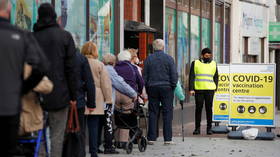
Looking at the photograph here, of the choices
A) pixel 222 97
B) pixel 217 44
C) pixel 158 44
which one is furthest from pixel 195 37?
pixel 158 44

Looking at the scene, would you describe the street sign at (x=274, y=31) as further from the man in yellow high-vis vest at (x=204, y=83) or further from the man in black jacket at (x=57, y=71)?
the man in black jacket at (x=57, y=71)

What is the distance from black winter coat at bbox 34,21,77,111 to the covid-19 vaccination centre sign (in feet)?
28.3

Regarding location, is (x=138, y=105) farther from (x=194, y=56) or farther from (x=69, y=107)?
(x=194, y=56)

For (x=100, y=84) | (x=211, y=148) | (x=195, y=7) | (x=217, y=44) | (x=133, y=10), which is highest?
(x=195, y=7)

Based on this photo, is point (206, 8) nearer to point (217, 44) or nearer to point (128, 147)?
point (217, 44)

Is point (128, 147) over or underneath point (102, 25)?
underneath

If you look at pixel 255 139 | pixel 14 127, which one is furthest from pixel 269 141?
pixel 14 127

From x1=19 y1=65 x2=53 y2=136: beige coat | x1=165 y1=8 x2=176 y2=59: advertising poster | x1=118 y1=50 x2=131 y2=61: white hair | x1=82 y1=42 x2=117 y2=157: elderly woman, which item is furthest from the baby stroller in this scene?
x1=165 y1=8 x2=176 y2=59: advertising poster

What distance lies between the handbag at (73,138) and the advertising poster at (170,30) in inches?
503

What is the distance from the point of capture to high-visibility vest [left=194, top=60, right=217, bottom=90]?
1631 centimetres

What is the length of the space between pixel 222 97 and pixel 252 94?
185 centimetres

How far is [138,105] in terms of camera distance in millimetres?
12742

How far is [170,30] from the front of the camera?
876 inches

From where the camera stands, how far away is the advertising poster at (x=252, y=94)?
16281 mm
